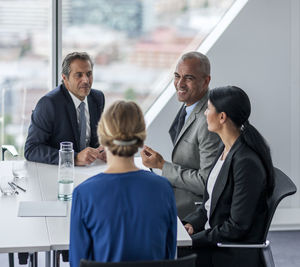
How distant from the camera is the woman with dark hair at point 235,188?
2.89 meters

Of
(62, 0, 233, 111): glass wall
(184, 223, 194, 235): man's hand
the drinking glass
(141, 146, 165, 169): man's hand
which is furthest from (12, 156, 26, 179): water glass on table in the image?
(62, 0, 233, 111): glass wall

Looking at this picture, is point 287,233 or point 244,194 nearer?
point 244,194

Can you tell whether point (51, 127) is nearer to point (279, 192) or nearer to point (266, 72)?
point (279, 192)

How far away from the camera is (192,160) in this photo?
3578 mm

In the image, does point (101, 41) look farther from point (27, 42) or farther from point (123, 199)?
point (123, 199)

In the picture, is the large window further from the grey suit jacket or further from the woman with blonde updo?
the woman with blonde updo

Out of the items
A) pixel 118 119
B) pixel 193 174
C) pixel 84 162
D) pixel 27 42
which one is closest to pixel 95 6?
pixel 27 42

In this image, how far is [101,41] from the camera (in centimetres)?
512

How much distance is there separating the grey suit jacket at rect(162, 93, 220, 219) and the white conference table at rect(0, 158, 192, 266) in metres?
0.50

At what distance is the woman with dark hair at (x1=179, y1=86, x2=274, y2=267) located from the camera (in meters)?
2.89

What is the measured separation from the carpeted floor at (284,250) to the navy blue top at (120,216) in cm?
210

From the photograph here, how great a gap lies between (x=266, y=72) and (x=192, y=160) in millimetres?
1711

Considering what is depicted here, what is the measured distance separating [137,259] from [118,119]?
1.61ft

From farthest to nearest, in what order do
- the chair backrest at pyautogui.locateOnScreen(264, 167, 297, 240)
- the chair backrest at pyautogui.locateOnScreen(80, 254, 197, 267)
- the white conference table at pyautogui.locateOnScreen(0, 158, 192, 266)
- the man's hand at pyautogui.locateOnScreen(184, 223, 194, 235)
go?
the man's hand at pyautogui.locateOnScreen(184, 223, 194, 235)
the chair backrest at pyautogui.locateOnScreen(264, 167, 297, 240)
the white conference table at pyautogui.locateOnScreen(0, 158, 192, 266)
the chair backrest at pyautogui.locateOnScreen(80, 254, 197, 267)
